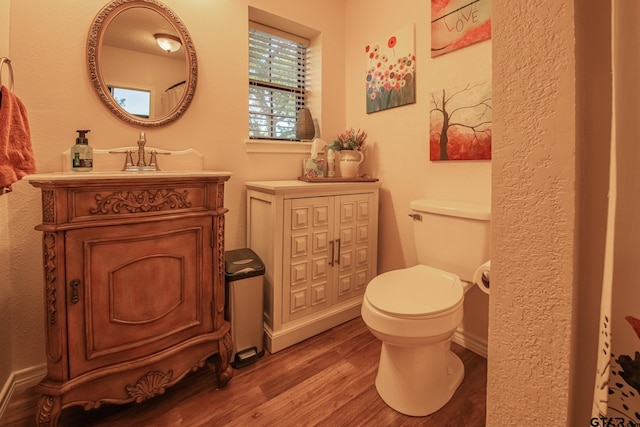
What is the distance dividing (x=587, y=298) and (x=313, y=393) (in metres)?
1.24

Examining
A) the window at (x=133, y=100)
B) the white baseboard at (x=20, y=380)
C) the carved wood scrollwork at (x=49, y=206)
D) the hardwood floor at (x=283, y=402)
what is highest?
the window at (x=133, y=100)

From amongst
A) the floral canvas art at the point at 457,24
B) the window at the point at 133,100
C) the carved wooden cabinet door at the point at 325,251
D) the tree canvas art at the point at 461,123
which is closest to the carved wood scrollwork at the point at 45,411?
the carved wooden cabinet door at the point at 325,251

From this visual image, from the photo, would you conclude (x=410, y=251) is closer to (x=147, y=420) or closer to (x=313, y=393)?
(x=313, y=393)

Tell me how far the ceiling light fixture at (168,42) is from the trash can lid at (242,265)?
120 centimetres

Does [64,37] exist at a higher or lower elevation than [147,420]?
higher

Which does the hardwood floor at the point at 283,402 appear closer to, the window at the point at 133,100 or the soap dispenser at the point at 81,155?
the soap dispenser at the point at 81,155

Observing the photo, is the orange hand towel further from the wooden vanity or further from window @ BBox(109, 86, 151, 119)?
window @ BBox(109, 86, 151, 119)

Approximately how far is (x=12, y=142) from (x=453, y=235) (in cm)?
178

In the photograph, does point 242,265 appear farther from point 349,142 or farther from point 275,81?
point 275,81

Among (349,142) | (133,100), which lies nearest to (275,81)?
(349,142)

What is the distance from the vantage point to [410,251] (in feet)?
6.81

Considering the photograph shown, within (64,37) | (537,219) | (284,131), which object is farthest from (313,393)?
(64,37)

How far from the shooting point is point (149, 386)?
1240 millimetres

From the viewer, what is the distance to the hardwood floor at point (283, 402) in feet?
4.16
